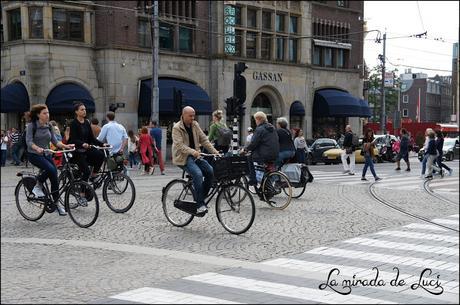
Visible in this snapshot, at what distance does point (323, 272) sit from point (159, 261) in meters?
1.85

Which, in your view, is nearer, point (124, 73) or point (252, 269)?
point (252, 269)

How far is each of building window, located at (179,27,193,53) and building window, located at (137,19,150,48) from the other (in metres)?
2.20

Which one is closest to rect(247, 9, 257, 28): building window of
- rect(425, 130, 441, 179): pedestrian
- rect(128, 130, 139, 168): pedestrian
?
rect(128, 130, 139, 168): pedestrian

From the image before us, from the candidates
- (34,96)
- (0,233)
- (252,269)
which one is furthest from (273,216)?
(34,96)

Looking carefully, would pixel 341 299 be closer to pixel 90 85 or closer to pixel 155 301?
pixel 155 301

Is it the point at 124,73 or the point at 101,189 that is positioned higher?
the point at 124,73

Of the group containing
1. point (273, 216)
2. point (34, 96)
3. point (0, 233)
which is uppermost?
point (34, 96)

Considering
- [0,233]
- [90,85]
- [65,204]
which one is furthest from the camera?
[90,85]

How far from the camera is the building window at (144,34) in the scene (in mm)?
29578

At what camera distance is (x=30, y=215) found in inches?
360

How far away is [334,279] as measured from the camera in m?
5.72

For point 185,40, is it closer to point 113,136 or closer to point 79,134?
point 113,136

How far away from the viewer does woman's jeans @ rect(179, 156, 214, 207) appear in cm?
834

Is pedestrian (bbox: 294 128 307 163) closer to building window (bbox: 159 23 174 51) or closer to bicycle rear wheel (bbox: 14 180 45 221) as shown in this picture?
bicycle rear wheel (bbox: 14 180 45 221)
